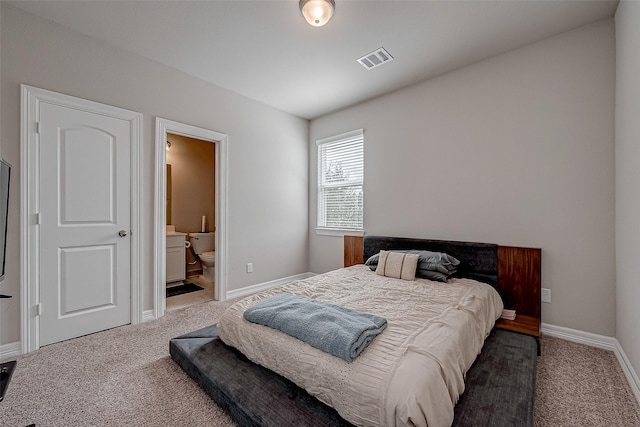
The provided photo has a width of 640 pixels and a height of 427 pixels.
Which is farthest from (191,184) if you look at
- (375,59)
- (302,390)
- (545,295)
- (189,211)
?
(545,295)

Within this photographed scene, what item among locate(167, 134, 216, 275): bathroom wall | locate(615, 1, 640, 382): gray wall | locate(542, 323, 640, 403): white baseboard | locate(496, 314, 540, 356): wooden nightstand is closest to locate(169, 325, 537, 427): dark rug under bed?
locate(496, 314, 540, 356): wooden nightstand

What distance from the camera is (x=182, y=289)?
410 centimetres

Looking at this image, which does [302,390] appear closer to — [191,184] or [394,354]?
[394,354]

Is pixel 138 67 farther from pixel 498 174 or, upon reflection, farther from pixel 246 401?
pixel 498 174

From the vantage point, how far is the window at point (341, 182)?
400cm

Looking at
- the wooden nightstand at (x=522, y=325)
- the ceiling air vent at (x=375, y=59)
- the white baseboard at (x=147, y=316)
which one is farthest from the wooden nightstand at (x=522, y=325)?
the white baseboard at (x=147, y=316)

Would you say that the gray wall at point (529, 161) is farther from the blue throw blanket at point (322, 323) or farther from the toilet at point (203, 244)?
the toilet at point (203, 244)

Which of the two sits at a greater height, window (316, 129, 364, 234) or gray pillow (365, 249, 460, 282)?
window (316, 129, 364, 234)

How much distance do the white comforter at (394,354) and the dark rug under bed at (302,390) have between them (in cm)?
7

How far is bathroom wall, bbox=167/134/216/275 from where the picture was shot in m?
4.92

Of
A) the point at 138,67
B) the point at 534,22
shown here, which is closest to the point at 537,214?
the point at 534,22

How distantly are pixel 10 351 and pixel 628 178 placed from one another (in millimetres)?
4710

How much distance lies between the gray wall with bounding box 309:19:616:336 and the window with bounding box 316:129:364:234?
0.55 m

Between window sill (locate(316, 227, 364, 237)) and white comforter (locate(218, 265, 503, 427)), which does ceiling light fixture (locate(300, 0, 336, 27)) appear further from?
window sill (locate(316, 227, 364, 237))
